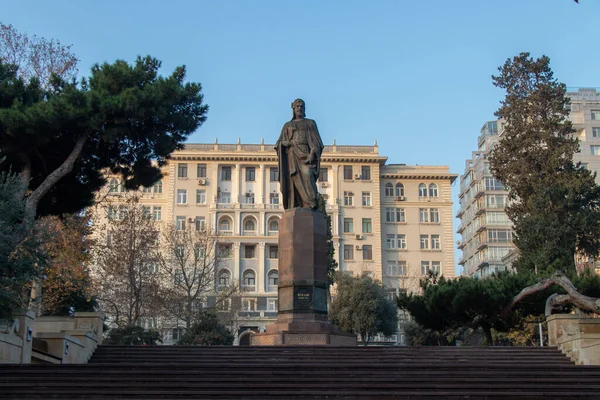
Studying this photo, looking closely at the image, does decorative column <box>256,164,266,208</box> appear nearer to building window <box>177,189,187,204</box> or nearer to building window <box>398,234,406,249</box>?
building window <box>177,189,187,204</box>

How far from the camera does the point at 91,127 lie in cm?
2258

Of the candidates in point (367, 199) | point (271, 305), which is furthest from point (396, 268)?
point (271, 305)

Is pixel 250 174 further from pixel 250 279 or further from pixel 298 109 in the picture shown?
pixel 298 109

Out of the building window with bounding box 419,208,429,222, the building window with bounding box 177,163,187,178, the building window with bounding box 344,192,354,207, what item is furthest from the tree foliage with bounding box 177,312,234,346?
the building window with bounding box 419,208,429,222

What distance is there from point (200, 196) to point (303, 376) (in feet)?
209

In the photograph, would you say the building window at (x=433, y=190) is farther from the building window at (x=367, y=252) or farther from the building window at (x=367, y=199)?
the building window at (x=367, y=252)

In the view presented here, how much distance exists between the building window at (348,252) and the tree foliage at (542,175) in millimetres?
40403

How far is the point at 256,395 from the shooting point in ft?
41.2

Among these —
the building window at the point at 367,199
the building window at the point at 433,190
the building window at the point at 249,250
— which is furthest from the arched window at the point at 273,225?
the building window at the point at 433,190

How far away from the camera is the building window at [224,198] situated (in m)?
76.9

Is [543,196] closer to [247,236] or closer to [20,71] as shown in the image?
[20,71]

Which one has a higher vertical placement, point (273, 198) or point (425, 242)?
point (273, 198)

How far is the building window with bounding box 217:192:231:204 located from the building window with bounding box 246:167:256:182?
8.88 ft

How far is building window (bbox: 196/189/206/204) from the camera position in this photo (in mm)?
77000
